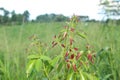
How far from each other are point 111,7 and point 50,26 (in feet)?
5.07

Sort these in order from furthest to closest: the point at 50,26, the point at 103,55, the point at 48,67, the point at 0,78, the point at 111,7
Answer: the point at 50,26 < the point at 111,7 < the point at 0,78 < the point at 103,55 < the point at 48,67

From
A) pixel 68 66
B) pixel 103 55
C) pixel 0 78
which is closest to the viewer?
pixel 68 66

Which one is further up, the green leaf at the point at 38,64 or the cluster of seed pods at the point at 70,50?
the cluster of seed pods at the point at 70,50

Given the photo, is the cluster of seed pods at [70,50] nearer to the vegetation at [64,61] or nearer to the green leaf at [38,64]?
the vegetation at [64,61]

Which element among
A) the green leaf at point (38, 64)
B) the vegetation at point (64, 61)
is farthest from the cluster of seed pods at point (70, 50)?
the green leaf at point (38, 64)

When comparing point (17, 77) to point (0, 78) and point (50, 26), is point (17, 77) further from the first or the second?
point (50, 26)

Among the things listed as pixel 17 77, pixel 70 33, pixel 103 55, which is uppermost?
pixel 70 33

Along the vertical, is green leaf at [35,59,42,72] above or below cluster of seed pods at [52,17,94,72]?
below

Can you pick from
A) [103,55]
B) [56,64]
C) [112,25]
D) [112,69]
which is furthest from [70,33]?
[112,25]

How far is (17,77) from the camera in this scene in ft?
7.48

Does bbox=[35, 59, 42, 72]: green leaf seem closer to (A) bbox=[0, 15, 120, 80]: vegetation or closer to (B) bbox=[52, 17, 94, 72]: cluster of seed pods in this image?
(A) bbox=[0, 15, 120, 80]: vegetation

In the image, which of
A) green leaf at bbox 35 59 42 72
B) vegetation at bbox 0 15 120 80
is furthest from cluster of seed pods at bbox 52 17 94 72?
green leaf at bbox 35 59 42 72

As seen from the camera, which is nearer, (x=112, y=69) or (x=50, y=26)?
(x=112, y=69)

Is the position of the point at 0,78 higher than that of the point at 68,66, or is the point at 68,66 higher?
the point at 68,66
